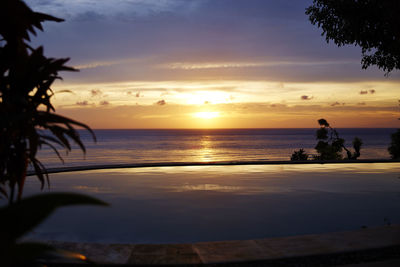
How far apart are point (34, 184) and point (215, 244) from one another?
8570 mm

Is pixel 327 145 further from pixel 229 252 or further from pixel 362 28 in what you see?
pixel 229 252

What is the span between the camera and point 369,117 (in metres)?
44.8

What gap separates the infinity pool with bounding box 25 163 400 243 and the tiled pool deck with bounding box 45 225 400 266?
3.74ft

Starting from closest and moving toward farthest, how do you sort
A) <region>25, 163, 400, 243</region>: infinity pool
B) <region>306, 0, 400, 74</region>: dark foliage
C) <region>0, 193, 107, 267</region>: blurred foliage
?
<region>0, 193, 107, 267</region>: blurred foliage < <region>25, 163, 400, 243</region>: infinity pool < <region>306, 0, 400, 74</region>: dark foliage

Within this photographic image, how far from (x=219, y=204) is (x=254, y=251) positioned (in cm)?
394

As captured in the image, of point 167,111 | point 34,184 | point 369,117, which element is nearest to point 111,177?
point 34,184

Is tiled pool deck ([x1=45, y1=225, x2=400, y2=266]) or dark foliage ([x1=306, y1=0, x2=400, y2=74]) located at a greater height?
dark foliage ([x1=306, y1=0, x2=400, y2=74])

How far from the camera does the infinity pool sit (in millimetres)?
6266

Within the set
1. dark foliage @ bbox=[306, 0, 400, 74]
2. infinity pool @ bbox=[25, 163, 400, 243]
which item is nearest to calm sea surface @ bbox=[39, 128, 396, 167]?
infinity pool @ bbox=[25, 163, 400, 243]

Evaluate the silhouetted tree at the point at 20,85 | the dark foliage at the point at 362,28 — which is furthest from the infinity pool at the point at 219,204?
the dark foliage at the point at 362,28

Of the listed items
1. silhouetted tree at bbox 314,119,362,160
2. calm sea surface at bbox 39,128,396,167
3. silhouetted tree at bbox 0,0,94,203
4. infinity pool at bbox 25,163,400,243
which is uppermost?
silhouetted tree at bbox 0,0,94,203

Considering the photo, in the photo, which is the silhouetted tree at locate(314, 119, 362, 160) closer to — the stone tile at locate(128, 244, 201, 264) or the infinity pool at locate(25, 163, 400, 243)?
the infinity pool at locate(25, 163, 400, 243)

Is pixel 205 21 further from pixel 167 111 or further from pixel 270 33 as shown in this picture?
pixel 167 111

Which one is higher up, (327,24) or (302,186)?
(327,24)
